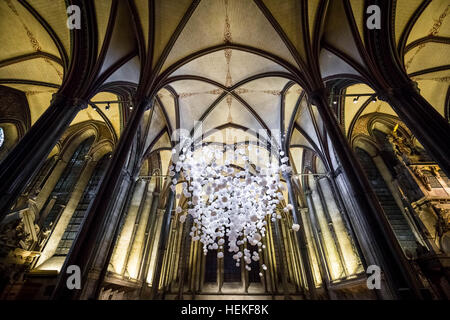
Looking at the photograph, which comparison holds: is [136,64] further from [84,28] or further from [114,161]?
[114,161]

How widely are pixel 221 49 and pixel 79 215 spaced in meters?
9.62

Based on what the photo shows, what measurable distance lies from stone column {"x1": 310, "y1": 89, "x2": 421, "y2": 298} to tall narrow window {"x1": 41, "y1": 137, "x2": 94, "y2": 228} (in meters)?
11.0

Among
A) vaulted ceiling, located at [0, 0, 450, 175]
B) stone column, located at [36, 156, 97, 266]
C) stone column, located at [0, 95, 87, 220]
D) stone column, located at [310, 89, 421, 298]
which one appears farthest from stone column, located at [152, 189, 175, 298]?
stone column, located at [310, 89, 421, 298]

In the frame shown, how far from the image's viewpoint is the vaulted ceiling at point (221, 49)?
6.21 meters

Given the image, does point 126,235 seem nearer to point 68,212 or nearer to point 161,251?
point 161,251

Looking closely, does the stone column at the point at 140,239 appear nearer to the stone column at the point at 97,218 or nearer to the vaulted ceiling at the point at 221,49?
the stone column at the point at 97,218

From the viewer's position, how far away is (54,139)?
4832mm

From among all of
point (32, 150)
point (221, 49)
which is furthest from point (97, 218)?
point (221, 49)

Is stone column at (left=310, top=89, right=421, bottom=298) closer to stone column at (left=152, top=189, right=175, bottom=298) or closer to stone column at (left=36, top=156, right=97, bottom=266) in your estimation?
stone column at (left=152, top=189, right=175, bottom=298)

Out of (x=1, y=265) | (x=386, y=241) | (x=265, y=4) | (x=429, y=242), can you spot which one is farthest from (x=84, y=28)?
(x=429, y=242)

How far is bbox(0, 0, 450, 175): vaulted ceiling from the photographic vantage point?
6.21 metres

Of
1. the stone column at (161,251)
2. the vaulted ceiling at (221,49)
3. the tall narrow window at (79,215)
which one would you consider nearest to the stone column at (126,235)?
the tall narrow window at (79,215)

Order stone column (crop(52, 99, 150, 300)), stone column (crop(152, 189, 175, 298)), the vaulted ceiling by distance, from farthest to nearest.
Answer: stone column (crop(152, 189, 175, 298)) → the vaulted ceiling → stone column (crop(52, 99, 150, 300))

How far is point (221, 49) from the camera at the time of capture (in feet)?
26.7
